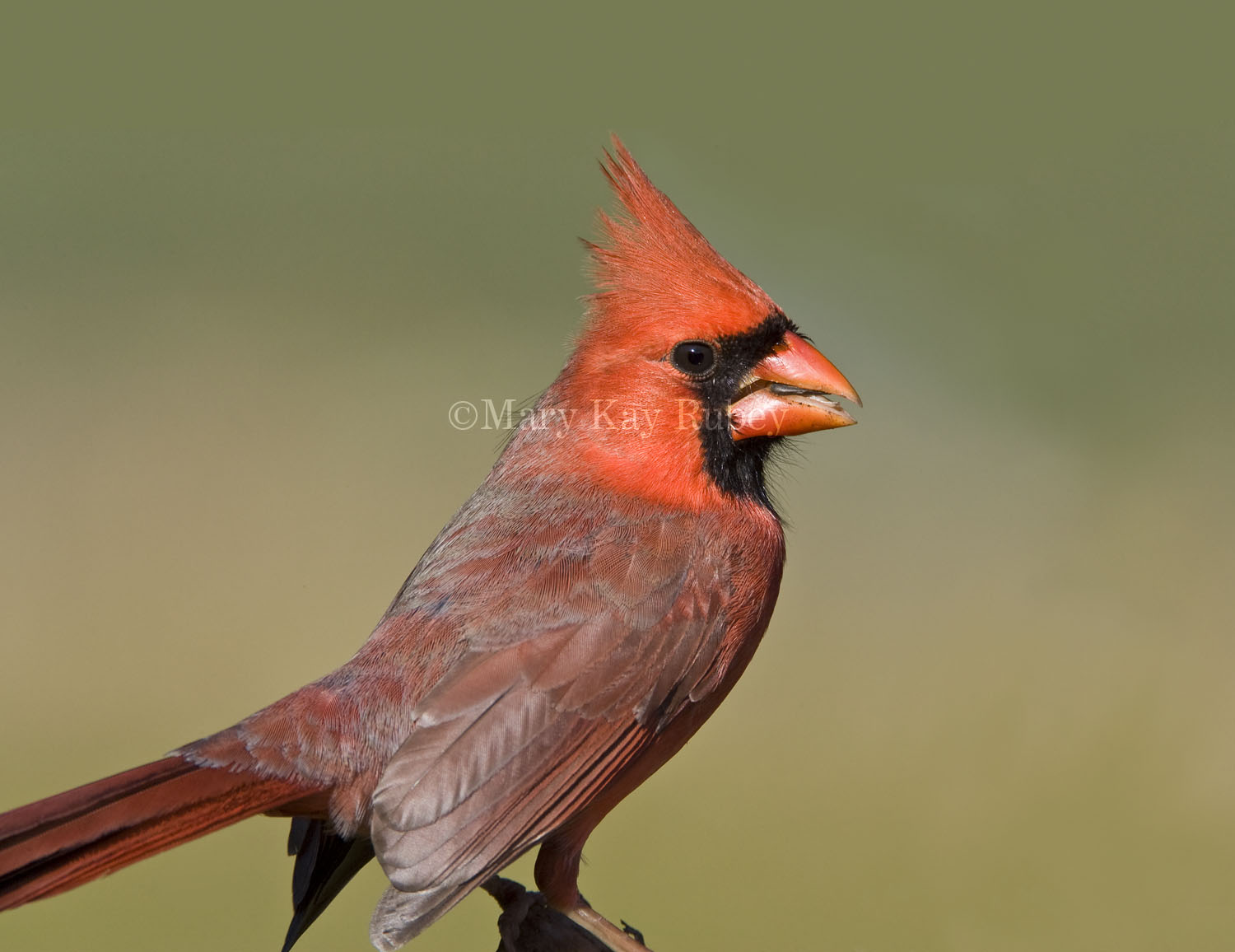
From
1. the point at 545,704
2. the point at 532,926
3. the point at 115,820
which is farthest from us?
the point at 532,926

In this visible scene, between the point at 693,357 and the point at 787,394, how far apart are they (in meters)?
0.19

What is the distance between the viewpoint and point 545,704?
2.01 metres

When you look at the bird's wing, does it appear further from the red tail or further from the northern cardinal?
the red tail

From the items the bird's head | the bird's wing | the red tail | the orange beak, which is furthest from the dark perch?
the orange beak

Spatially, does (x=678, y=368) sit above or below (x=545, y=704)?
above

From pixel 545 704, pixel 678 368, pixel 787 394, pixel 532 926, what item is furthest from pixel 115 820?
pixel 787 394

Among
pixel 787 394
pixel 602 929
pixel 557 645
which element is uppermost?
pixel 787 394

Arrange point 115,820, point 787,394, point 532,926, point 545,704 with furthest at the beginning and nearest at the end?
point 787,394
point 532,926
point 545,704
point 115,820

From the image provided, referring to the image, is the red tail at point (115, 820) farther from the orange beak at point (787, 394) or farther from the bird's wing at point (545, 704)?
the orange beak at point (787, 394)

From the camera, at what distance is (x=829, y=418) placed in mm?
2395

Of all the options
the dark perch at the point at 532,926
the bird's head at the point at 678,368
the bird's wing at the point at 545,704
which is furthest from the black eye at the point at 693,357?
the dark perch at the point at 532,926

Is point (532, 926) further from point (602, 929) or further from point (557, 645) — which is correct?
point (557, 645)

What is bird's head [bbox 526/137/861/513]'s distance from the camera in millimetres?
2318

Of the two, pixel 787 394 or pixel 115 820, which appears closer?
pixel 115 820
